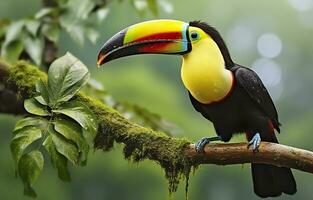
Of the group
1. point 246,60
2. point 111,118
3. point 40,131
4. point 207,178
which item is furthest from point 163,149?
point 246,60

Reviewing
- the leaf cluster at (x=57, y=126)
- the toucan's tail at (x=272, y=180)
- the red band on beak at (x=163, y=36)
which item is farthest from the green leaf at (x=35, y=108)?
the toucan's tail at (x=272, y=180)

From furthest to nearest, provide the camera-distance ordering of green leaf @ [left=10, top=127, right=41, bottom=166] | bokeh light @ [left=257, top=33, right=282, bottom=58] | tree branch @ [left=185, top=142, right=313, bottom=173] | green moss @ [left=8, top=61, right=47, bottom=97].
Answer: bokeh light @ [left=257, top=33, right=282, bottom=58], green moss @ [left=8, top=61, right=47, bottom=97], green leaf @ [left=10, top=127, right=41, bottom=166], tree branch @ [left=185, top=142, right=313, bottom=173]

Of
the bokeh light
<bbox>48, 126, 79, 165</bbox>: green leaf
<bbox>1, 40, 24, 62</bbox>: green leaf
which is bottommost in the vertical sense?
<bbox>48, 126, 79, 165</bbox>: green leaf

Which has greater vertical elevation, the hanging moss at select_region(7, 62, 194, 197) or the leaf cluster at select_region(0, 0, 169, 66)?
the leaf cluster at select_region(0, 0, 169, 66)

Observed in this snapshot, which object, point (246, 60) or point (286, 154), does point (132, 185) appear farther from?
point (286, 154)

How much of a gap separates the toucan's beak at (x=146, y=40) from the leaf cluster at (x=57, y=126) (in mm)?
105

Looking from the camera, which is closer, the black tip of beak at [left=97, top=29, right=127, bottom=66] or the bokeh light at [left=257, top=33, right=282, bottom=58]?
the black tip of beak at [left=97, top=29, right=127, bottom=66]

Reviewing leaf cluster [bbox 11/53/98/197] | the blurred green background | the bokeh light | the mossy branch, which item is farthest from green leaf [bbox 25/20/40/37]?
the bokeh light

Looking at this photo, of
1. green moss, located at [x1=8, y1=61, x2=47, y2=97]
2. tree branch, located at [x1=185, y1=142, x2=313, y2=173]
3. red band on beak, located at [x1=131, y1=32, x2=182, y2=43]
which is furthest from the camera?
green moss, located at [x1=8, y1=61, x2=47, y2=97]

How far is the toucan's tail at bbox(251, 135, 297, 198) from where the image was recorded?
5.35ft

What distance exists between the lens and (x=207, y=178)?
12.0ft

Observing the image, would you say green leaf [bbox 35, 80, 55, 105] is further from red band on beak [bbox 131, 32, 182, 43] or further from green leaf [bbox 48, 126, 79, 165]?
red band on beak [bbox 131, 32, 182, 43]

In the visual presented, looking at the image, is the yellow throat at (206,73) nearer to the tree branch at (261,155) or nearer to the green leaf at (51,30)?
the tree branch at (261,155)

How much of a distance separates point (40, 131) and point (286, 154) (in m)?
0.63
